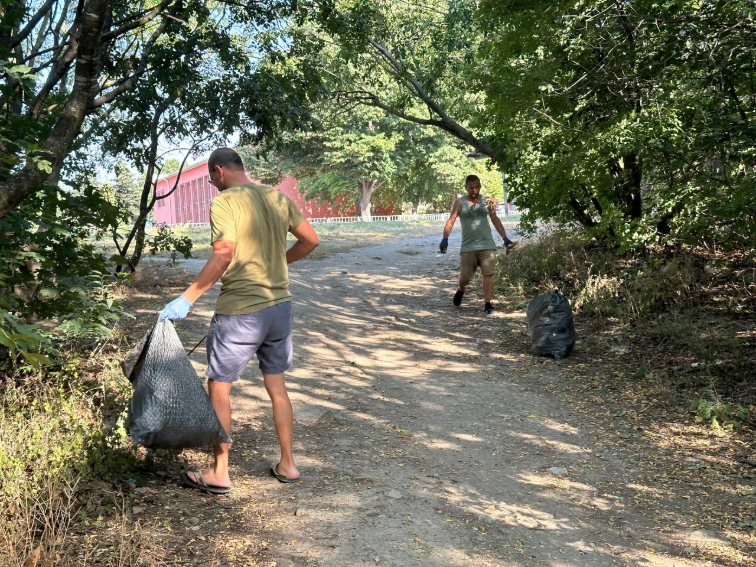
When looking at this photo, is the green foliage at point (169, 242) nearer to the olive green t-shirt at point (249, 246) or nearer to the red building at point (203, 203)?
the olive green t-shirt at point (249, 246)

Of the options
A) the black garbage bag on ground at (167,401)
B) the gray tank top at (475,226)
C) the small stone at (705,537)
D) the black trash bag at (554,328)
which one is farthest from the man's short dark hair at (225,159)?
the gray tank top at (475,226)

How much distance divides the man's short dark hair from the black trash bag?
4567 millimetres

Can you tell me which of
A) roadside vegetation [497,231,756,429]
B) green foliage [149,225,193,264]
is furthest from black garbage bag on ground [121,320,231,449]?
green foliage [149,225,193,264]

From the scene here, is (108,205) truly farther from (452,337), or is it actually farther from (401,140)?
(401,140)

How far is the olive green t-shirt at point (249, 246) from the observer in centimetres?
409

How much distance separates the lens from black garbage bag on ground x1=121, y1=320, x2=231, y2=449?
379 cm

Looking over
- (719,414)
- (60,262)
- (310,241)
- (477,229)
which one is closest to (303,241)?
(310,241)

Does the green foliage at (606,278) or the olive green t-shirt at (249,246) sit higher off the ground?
the olive green t-shirt at (249,246)

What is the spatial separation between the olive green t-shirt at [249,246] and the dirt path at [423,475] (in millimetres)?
1153

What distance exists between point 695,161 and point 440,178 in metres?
37.0

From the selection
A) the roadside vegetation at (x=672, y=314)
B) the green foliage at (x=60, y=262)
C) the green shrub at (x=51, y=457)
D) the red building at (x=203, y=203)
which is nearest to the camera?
the green shrub at (x=51, y=457)

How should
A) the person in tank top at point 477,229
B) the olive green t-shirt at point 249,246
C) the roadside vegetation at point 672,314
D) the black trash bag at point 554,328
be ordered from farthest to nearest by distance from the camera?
the person in tank top at point 477,229
the black trash bag at point 554,328
the roadside vegetation at point 672,314
the olive green t-shirt at point 249,246

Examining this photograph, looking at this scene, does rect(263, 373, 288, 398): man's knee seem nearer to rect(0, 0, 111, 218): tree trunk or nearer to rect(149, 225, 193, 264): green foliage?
rect(0, 0, 111, 218): tree trunk

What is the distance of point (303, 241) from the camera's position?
452 cm
